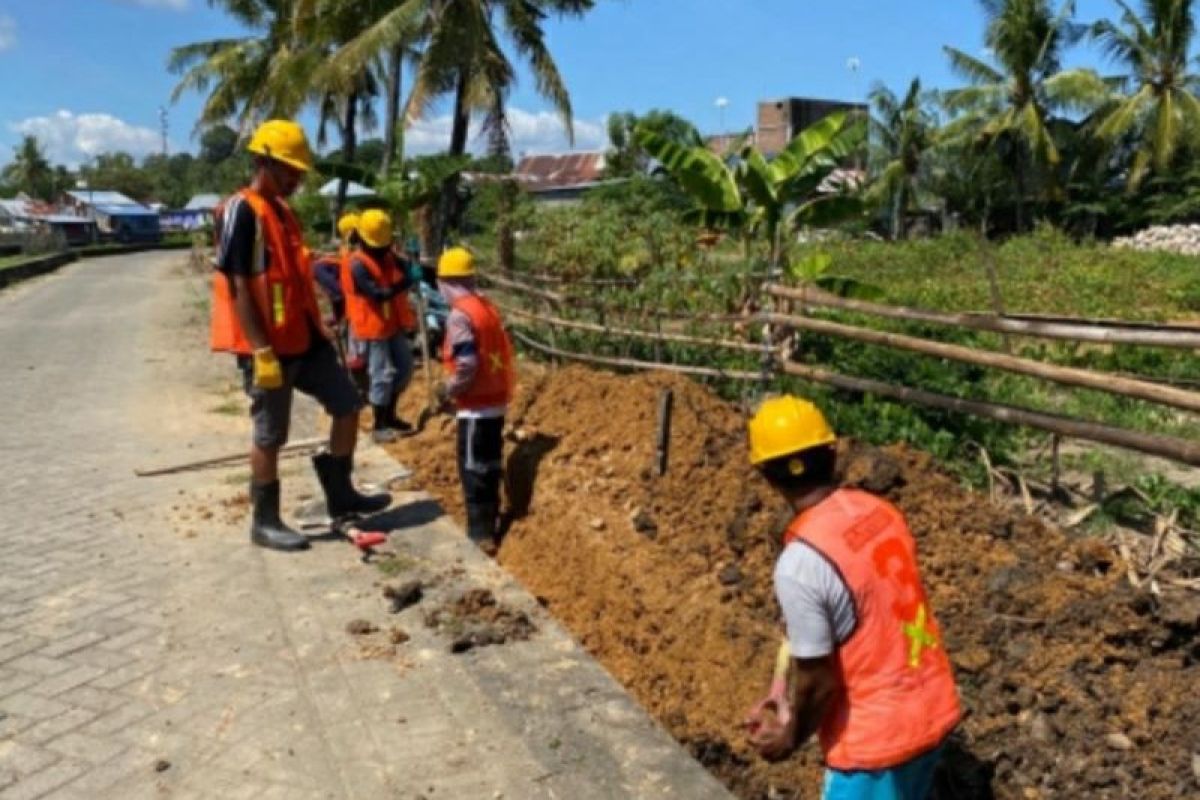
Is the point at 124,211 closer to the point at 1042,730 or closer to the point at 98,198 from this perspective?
the point at 98,198

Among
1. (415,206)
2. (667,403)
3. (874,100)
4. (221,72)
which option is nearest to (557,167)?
(874,100)

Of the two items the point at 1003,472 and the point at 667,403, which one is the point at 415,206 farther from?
the point at 1003,472

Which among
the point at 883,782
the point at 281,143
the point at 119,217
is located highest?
the point at 281,143

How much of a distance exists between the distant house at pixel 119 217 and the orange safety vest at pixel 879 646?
76570 millimetres

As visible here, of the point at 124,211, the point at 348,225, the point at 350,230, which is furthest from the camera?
Answer: the point at 124,211

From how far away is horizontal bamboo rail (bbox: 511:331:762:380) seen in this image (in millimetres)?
7404

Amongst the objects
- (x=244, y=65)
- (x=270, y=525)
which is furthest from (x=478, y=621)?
(x=244, y=65)

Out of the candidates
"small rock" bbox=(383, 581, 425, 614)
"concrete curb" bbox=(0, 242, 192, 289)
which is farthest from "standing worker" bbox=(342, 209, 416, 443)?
"concrete curb" bbox=(0, 242, 192, 289)

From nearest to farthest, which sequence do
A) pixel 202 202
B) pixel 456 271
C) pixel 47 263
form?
pixel 456 271, pixel 47 263, pixel 202 202

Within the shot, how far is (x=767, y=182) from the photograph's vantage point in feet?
31.8

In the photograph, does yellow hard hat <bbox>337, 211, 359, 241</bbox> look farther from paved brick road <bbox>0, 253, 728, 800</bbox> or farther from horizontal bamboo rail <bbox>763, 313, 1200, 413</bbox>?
horizontal bamboo rail <bbox>763, 313, 1200, 413</bbox>

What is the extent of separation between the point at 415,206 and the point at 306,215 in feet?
57.8

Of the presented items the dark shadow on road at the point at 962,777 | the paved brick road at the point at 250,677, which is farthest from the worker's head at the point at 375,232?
the dark shadow on road at the point at 962,777

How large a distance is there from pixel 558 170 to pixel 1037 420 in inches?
2387
